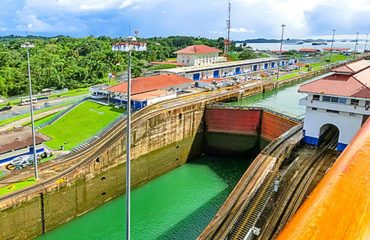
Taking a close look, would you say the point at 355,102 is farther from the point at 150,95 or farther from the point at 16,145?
the point at 16,145

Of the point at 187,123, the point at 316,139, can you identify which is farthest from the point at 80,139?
the point at 316,139

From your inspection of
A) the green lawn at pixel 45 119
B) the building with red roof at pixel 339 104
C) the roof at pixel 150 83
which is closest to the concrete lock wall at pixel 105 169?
the roof at pixel 150 83

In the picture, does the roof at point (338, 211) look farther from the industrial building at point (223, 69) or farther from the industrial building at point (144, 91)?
the industrial building at point (223, 69)

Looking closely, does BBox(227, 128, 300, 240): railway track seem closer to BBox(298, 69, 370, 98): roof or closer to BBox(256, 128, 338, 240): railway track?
BBox(256, 128, 338, 240): railway track

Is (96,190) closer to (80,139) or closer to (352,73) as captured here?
(80,139)

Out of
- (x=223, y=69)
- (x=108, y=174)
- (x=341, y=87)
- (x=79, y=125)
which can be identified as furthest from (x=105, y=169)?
(x=223, y=69)

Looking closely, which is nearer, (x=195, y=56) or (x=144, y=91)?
(x=144, y=91)

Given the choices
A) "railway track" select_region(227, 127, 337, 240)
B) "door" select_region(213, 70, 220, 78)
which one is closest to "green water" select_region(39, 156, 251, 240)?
"railway track" select_region(227, 127, 337, 240)
